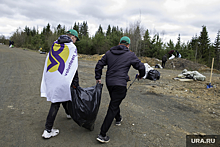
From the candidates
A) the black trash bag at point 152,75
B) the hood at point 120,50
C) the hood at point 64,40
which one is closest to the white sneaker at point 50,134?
the hood at point 64,40

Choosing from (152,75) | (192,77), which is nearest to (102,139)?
(152,75)

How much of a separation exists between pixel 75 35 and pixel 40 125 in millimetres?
1948

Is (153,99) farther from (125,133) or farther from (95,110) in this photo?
(95,110)

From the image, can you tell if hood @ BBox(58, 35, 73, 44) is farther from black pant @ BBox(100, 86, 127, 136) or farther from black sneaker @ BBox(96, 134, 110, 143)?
black sneaker @ BBox(96, 134, 110, 143)

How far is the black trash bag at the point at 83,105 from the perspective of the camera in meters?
2.54

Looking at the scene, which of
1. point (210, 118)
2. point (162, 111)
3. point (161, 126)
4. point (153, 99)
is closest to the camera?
point (161, 126)

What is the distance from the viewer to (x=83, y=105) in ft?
8.35

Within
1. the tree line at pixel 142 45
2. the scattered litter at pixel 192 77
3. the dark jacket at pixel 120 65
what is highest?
the tree line at pixel 142 45

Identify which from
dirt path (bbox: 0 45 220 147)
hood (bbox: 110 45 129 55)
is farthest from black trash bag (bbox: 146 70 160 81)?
hood (bbox: 110 45 129 55)

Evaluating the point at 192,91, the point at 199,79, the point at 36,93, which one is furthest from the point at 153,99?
the point at 199,79

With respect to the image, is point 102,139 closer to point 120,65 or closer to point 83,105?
point 83,105

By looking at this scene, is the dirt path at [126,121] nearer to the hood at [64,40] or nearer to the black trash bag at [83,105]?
the black trash bag at [83,105]

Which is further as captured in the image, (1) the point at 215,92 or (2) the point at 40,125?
(1) the point at 215,92

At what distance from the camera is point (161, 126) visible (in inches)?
130
